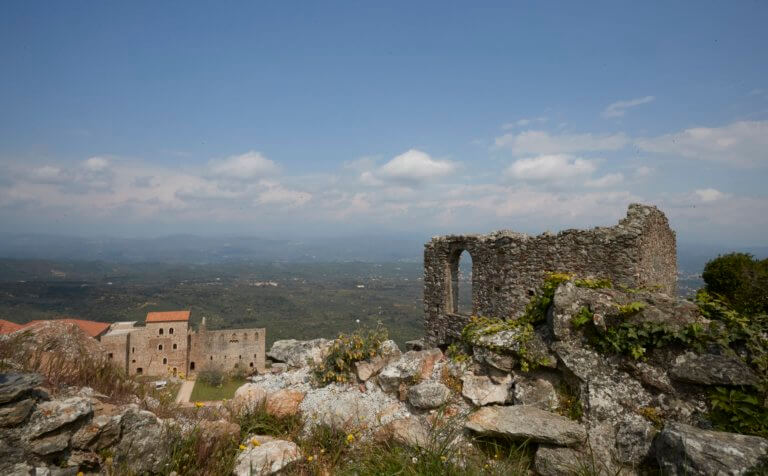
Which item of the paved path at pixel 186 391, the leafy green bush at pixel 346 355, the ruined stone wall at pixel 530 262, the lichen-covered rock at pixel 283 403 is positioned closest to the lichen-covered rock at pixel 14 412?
the lichen-covered rock at pixel 283 403

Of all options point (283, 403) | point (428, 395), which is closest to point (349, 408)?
point (283, 403)

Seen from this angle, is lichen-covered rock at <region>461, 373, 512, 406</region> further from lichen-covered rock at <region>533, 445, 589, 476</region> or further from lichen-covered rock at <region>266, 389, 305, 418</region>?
lichen-covered rock at <region>266, 389, 305, 418</region>

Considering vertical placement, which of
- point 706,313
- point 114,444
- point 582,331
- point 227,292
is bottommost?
point 227,292

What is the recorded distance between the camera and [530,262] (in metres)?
10.8

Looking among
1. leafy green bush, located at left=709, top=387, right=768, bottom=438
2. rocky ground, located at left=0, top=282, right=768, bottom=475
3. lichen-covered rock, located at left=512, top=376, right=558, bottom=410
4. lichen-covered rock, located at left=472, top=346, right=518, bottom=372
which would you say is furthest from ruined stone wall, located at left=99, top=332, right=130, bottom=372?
leafy green bush, located at left=709, top=387, right=768, bottom=438

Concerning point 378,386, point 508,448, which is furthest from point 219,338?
point 508,448

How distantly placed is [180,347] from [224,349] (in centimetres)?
417

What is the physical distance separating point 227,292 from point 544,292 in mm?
139652

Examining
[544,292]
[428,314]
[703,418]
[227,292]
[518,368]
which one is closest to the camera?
[703,418]

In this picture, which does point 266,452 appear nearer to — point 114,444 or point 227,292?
point 114,444

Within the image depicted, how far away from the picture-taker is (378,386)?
797cm

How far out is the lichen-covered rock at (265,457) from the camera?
505 centimetres

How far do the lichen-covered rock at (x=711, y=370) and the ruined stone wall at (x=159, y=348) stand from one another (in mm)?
41209

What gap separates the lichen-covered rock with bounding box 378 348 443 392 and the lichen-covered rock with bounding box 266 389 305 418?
1686 mm
